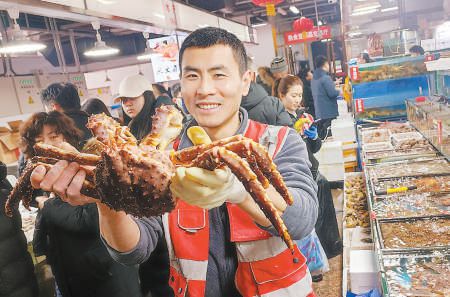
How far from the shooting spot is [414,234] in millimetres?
2178

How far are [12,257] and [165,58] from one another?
6.15 meters

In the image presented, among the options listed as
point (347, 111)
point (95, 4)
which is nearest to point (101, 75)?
point (347, 111)

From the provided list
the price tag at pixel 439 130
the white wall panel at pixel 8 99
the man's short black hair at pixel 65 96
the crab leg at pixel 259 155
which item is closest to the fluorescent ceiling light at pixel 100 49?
the white wall panel at pixel 8 99

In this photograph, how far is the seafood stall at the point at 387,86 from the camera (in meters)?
4.82

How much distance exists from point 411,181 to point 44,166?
104 inches

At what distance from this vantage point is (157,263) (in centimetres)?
229

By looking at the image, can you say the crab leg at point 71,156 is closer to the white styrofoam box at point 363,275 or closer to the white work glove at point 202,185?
the white work glove at point 202,185

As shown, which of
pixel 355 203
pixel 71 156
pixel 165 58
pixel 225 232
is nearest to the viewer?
pixel 71 156

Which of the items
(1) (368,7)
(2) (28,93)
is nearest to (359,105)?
(1) (368,7)

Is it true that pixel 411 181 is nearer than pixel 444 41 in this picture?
Yes

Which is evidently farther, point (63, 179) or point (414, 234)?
point (414, 234)

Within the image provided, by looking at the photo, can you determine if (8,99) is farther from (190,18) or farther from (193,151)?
(193,151)

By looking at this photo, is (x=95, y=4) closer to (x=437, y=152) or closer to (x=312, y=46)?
(x=437, y=152)

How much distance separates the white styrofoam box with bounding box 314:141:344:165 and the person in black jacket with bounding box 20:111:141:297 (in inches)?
121
